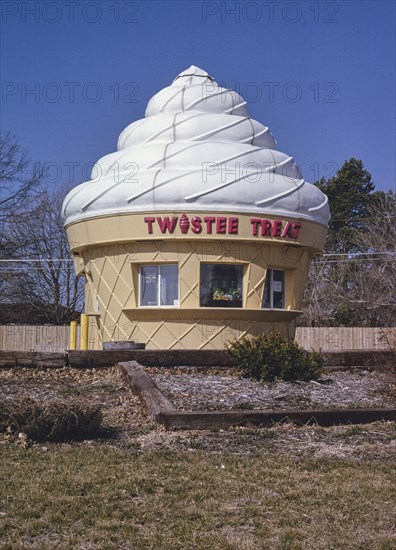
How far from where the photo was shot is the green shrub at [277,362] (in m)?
16.3

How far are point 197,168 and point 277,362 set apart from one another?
866 centimetres

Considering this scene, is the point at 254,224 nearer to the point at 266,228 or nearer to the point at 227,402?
the point at 266,228

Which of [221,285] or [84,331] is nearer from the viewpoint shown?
[221,285]

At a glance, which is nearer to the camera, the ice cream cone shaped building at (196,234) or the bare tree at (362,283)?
the ice cream cone shaped building at (196,234)

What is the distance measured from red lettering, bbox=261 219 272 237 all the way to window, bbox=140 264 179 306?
2.75 metres

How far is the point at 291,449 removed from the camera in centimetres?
1008

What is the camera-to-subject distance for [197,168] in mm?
23344

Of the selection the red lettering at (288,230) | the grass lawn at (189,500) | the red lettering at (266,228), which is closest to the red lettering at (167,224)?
the red lettering at (266,228)

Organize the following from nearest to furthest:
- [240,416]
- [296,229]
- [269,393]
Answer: [240,416]
[269,393]
[296,229]

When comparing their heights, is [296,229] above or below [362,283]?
above

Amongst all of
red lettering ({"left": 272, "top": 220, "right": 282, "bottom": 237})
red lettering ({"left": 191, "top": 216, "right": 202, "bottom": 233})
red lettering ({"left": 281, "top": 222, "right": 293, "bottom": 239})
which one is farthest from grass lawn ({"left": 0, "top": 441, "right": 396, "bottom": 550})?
A: red lettering ({"left": 281, "top": 222, "right": 293, "bottom": 239})

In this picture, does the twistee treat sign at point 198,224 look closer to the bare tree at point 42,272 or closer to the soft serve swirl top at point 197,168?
the soft serve swirl top at point 197,168

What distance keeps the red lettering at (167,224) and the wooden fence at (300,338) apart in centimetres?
1927

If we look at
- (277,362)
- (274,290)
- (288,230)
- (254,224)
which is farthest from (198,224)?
(277,362)
